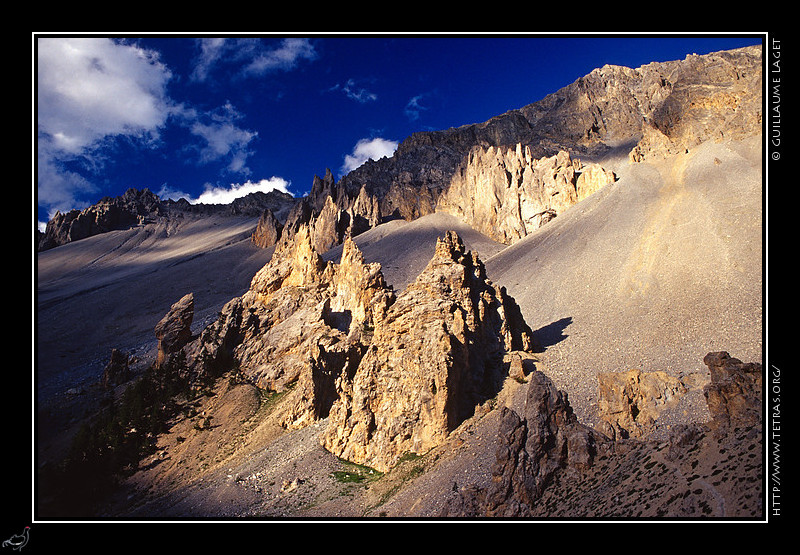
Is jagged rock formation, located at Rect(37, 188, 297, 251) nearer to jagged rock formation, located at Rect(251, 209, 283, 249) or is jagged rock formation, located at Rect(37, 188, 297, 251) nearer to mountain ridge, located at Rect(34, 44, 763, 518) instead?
jagged rock formation, located at Rect(251, 209, 283, 249)

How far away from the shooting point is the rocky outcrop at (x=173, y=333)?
34.0 metres

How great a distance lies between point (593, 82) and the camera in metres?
134

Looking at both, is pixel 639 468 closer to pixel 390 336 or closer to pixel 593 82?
pixel 390 336

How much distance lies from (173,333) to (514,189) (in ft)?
→ 247

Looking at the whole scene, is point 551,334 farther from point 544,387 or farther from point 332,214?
point 332,214

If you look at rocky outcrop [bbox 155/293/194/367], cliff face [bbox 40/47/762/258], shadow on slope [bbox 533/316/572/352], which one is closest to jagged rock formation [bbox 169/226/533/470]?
rocky outcrop [bbox 155/293/194/367]

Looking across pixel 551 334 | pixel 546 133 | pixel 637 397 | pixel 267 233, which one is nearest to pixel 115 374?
pixel 551 334

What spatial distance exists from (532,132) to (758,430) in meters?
134

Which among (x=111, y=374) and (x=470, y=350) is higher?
(x=470, y=350)
